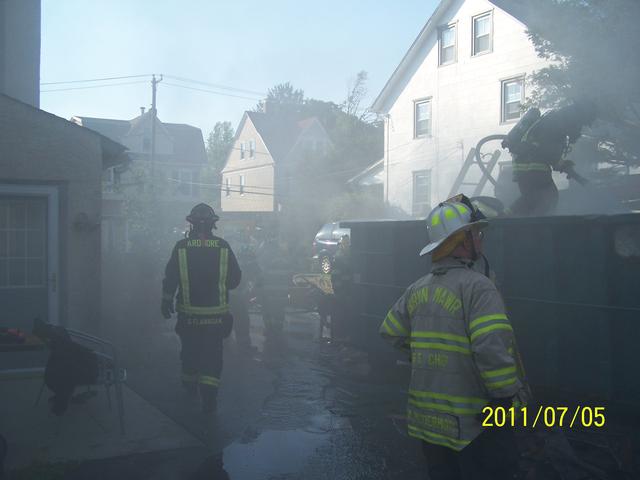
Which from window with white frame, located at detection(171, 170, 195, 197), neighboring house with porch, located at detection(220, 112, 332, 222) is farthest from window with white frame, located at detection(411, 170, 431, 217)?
window with white frame, located at detection(171, 170, 195, 197)

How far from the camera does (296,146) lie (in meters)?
41.8

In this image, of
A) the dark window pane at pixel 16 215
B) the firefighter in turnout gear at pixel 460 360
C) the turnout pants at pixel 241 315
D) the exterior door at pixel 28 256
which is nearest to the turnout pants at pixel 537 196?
the firefighter in turnout gear at pixel 460 360

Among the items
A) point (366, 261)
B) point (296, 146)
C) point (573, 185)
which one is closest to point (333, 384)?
point (366, 261)

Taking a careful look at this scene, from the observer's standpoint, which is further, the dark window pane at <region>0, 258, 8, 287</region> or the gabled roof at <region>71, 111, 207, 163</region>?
the gabled roof at <region>71, 111, 207, 163</region>

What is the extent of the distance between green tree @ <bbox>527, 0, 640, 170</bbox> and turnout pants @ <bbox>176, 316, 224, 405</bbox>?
6207 mm

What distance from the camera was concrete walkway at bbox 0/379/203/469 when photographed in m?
4.91

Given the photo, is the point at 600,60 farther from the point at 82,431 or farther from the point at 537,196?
the point at 82,431

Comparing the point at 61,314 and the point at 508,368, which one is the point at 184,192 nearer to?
the point at 61,314

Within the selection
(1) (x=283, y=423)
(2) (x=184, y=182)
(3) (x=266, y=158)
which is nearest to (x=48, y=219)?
(1) (x=283, y=423)

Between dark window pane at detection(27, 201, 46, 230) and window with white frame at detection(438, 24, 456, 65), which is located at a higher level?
window with white frame at detection(438, 24, 456, 65)

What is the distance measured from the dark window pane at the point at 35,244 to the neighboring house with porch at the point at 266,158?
29.9 m

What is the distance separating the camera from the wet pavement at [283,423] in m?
4.73

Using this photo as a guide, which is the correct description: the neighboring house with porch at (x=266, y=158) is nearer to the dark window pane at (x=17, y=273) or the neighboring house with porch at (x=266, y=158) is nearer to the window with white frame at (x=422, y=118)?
the window with white frame at (x=422, y=118)

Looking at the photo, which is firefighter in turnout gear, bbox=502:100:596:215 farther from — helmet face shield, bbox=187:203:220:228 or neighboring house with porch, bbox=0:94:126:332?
neighboring house with porch, bbox=0:94:126:332
